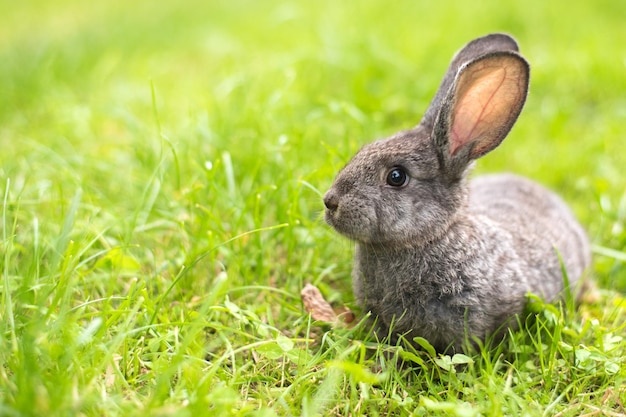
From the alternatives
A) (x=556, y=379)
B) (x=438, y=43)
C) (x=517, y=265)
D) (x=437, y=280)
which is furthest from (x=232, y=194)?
(x=438, y=43)

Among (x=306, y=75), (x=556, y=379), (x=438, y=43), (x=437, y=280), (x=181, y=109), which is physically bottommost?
(x=556, y=379)

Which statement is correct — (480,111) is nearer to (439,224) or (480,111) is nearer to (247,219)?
(439,224)

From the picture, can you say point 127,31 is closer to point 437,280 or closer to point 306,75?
point 306,75

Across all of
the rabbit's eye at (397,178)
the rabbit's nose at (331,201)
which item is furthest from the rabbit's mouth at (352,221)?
the rabbit's eye at (397,178)

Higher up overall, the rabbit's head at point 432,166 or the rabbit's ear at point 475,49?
the rabbit's ear at point 475,49

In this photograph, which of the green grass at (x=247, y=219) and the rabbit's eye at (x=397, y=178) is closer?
the green grass at (x=247, y=219)

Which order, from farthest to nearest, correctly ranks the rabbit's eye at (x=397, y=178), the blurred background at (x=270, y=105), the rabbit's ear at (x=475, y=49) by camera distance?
the blurred background at (x=270, y=105) → the rabbit's ear at (x=475, y=49) → the rabbit's eye at (x=397, y=178)

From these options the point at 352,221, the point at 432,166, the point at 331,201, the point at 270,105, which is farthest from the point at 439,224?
the point at 270,105

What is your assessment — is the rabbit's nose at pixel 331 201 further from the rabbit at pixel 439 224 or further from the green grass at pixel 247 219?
the green grass at pixel 247 219
